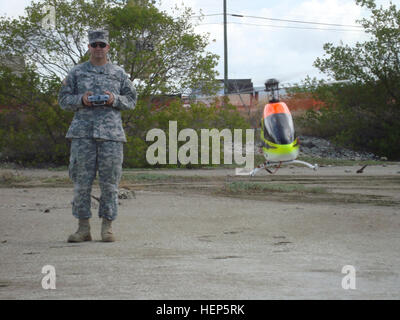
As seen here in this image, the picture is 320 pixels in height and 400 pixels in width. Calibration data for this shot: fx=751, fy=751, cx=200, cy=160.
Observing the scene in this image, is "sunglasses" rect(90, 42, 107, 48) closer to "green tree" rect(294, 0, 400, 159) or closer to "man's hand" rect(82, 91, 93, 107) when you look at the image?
"man's hand" rect(82, 91, 93, 107)

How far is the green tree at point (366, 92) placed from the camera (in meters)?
14.7

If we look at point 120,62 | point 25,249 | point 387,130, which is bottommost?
point 25,249


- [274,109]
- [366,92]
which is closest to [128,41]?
[366,92]

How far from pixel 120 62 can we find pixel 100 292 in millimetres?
19457

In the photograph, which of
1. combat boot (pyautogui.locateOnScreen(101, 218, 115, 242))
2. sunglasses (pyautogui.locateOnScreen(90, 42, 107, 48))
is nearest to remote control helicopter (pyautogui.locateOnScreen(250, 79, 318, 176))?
combat boot (pyautogui.locateOnScreen(101, 218, 115, 242))

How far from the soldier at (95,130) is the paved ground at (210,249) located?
0.47 m

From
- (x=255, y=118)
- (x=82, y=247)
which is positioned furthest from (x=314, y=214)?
(x=255, y=118)

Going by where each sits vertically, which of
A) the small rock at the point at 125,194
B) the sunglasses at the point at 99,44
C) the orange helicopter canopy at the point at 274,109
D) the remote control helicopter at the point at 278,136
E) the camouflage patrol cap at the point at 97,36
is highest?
the camouflage patrol cap at the point at 97,36

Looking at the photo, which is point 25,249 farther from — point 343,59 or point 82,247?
point 343,59

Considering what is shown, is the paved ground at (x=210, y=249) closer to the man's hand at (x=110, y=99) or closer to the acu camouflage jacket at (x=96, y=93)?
the acu camouflage jacket at (x=96, y=93)

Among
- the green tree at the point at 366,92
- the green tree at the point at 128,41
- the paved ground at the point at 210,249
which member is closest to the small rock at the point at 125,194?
the paved ground at the point at 210,249

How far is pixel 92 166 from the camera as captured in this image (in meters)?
7.70

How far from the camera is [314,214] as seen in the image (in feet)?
35.4

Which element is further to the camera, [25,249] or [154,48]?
[154,48]
